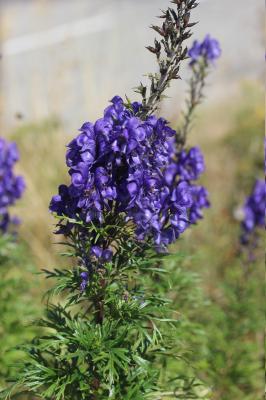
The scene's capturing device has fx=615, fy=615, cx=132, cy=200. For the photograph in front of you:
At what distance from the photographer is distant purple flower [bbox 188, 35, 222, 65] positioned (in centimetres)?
423

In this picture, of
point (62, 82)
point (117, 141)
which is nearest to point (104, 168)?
point (117, 141)

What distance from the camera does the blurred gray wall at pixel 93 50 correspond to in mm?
10297

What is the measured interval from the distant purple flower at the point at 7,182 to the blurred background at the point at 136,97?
1.53 ft

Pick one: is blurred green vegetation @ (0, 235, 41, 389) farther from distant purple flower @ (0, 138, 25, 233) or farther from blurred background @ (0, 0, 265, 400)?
blurred background @ (0, 0, 265, 400)

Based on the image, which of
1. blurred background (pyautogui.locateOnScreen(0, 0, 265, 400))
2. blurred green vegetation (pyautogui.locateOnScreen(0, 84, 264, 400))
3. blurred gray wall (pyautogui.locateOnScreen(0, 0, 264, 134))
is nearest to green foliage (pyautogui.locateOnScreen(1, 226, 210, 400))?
blurred green vegetation (pyautogui.locateOnScreen(0, 84, 264, 400))

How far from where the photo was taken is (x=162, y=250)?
3.01 metres

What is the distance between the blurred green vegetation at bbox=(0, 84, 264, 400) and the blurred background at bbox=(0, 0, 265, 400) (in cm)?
2

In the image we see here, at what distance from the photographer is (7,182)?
193 inches

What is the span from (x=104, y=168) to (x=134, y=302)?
22.9 inches

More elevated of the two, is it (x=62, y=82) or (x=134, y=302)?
(x=62, y=82)

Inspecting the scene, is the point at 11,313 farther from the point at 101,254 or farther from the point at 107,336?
the point at 101,254

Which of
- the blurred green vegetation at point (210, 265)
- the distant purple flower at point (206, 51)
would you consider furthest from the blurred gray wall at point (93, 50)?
the distant purple flower at point (206, 51)

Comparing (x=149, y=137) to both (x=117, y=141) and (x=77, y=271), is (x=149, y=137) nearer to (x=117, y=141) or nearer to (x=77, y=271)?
(x=117, y=141)

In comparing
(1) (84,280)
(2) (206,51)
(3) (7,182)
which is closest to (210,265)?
(3) (7,182)
